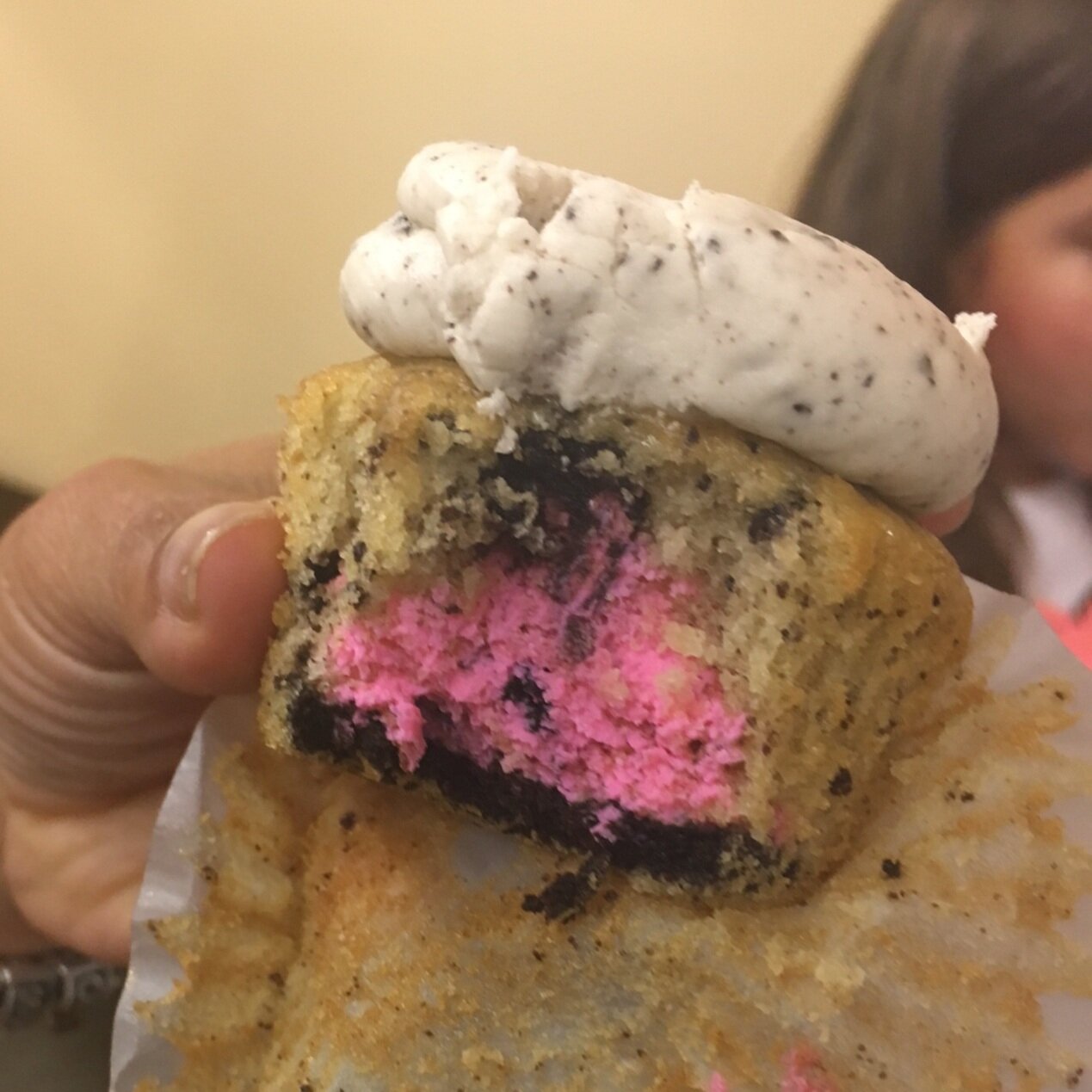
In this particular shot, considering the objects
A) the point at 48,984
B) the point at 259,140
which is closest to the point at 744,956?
the point at 48,984

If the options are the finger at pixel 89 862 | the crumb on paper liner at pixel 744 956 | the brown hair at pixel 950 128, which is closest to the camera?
the crumb on paper liner at pixel 744 956

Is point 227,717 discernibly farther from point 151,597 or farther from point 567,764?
point 567,764

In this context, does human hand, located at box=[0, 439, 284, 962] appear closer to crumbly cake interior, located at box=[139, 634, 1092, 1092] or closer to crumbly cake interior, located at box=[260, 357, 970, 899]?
crumbly cake interior, located at box=[260, 357, 970, 899]

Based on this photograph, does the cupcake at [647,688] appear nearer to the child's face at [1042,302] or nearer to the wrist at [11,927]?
the wrist at [11,927]

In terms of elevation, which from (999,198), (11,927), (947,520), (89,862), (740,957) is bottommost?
(11,927)

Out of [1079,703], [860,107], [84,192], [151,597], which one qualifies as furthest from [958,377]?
[84,192]

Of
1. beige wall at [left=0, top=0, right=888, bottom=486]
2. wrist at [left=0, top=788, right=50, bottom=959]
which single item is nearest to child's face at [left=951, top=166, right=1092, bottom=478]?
beige wall at [left=0, top=0, right=888, bottom=486]

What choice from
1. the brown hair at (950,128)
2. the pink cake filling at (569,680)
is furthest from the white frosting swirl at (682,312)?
the brown hair at (950,128)

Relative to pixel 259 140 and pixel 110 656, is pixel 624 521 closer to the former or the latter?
pixel 110 656
